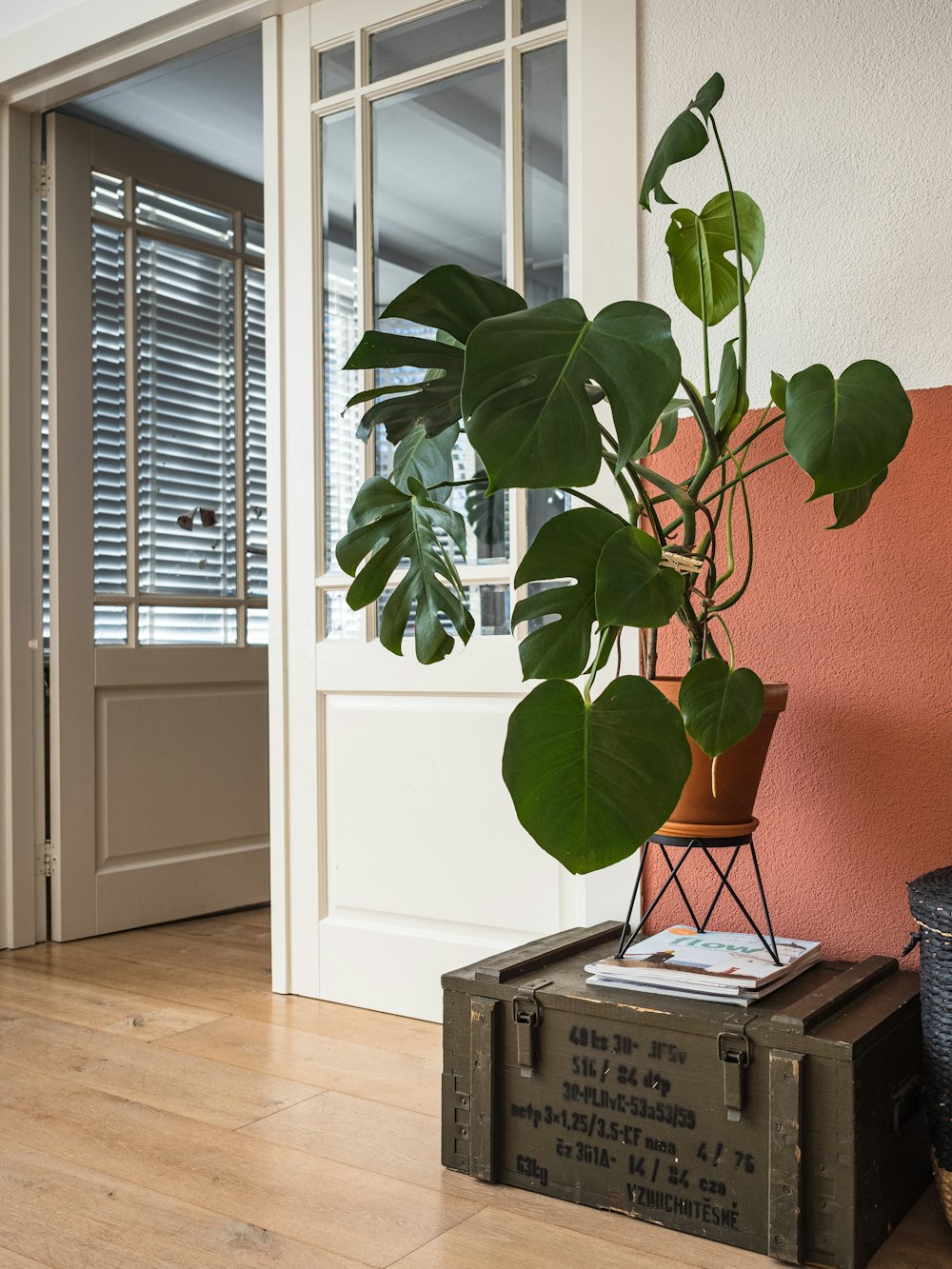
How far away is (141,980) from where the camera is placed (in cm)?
288

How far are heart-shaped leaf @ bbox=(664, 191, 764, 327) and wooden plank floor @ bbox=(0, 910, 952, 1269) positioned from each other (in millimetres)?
1298

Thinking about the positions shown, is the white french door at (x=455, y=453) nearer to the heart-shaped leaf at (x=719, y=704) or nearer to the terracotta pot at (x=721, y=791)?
the terracotta pot at (x=721, y=791)

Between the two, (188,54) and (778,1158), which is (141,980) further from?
(188,54)

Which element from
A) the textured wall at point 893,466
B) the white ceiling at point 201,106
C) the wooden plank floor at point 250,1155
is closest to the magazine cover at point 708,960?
the textured wall at point 893,466

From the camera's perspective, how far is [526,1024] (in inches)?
69.1

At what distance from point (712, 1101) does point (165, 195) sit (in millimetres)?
3003

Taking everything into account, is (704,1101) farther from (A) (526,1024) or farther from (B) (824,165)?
(B) (824,165)

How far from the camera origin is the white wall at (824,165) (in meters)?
1.95

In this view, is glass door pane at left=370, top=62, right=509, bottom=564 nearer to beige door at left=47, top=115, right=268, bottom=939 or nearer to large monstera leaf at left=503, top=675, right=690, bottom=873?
large monstera leaf at left=503, top=675, right=690, bottom=873

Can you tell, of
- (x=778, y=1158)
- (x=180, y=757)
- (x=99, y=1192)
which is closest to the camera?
(x=778, y=1158)

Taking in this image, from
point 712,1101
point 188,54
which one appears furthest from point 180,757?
point 712,1101

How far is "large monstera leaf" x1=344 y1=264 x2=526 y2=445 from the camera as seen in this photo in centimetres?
157

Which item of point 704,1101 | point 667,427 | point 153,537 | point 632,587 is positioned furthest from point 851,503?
point 153,537

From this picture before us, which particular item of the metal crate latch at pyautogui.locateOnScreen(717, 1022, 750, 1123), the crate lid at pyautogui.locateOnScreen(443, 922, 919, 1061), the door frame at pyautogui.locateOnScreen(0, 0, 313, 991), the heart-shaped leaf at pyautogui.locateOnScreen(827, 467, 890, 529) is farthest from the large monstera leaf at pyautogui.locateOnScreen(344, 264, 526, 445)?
the door frame at pyautogui.locateOnScreen(0, 0, 313, 991)
